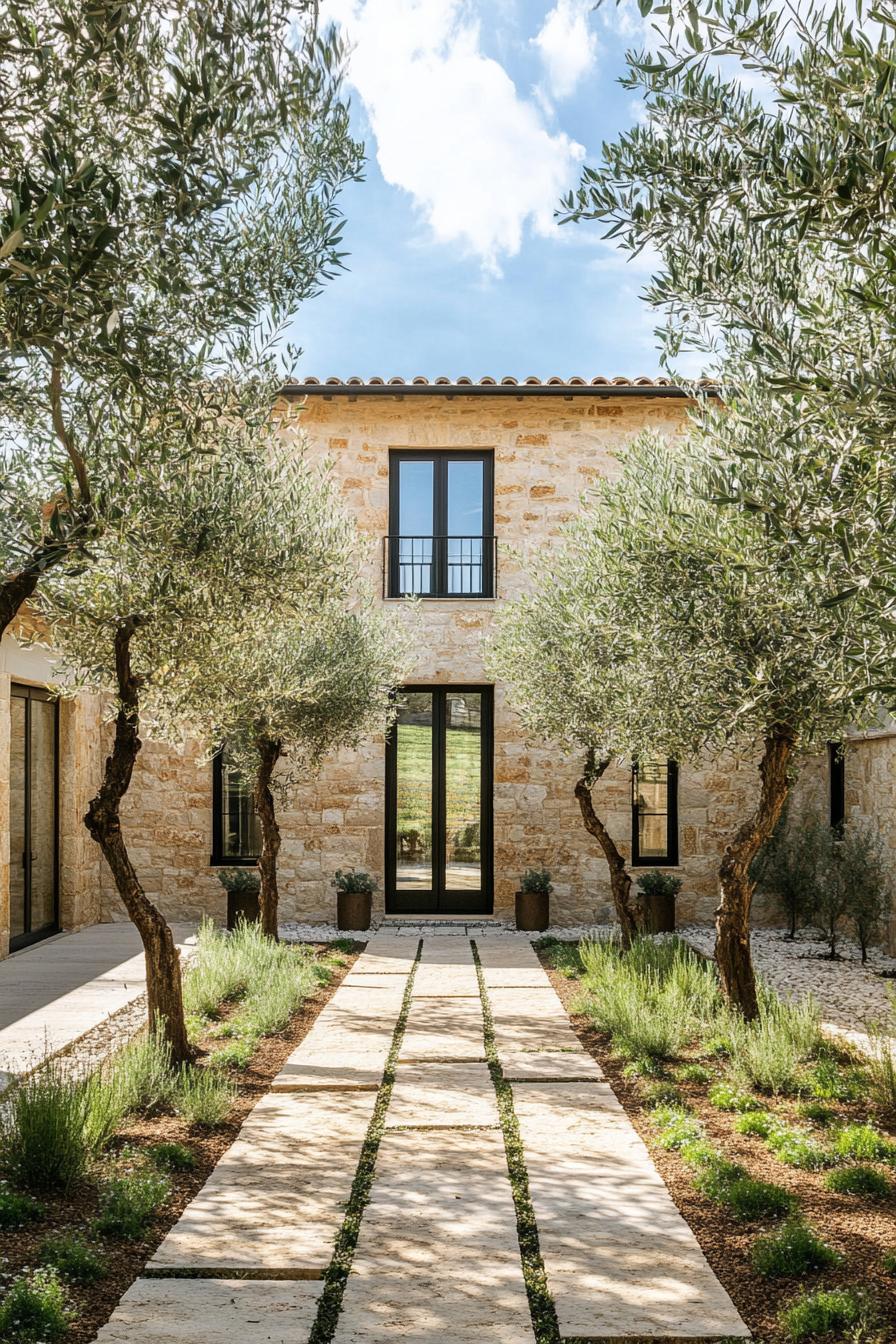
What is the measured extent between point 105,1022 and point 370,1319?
4.39 meters

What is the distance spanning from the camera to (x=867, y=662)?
11.7 feet

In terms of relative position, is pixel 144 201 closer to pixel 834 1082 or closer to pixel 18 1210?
pixel 18 1210

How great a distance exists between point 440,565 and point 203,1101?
821 cm

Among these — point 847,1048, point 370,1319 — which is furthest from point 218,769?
point 370,1319

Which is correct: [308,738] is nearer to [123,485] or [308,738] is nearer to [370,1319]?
[123,485]

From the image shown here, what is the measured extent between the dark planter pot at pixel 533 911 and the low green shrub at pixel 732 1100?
635 cm

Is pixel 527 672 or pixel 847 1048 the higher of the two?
pixel 527 672

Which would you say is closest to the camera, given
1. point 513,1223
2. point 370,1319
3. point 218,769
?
point 370,1319

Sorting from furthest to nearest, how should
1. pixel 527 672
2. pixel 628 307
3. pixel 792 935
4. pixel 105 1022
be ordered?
pixel 792 935
pixel 527 672
pixel 105 1022
pixel 628 307

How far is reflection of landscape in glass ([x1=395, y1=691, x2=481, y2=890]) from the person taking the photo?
12.5m

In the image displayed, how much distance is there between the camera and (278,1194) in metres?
4.07

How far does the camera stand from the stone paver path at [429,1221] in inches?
121

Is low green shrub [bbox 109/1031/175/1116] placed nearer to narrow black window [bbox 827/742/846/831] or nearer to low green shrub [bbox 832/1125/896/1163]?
low green shrub [bbox 832/1125/896/1163]

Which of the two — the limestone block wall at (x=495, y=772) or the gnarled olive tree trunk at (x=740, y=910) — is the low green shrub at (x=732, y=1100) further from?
the limestone block wall at (x=495, y=772)
